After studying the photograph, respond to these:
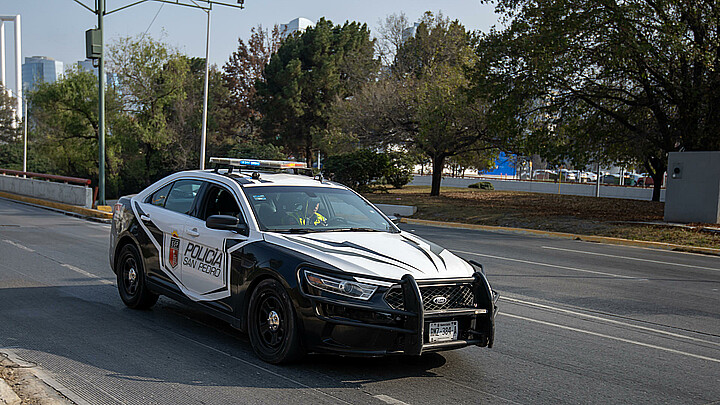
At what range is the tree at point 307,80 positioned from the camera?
57.1 metres

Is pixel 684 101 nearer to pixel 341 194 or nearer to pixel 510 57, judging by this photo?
pixel 510 57

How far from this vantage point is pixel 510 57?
24.5 metres

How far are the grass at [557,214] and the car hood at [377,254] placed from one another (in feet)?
46.3

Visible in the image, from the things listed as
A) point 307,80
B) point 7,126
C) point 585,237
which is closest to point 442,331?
point 585,237

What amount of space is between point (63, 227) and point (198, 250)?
12803mm

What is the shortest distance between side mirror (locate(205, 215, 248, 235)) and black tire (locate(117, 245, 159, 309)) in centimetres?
191

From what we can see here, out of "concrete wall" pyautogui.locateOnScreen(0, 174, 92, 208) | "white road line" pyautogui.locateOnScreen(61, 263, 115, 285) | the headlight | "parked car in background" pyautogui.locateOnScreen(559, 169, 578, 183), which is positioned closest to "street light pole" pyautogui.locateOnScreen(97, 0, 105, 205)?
"concrete wall" pyautogui.locateOnScreen(0, 174, 92, 208)

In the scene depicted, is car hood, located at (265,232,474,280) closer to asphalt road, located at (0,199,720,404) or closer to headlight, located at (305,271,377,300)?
headlight, located at (305,271,377,300)

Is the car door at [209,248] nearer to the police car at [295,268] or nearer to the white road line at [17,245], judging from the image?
the police car at [295,268]

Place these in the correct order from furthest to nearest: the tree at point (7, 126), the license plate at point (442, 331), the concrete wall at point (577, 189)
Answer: the tree at point (7, 126), the concrete wall at point (577, 189), the license plate at point (442, 331)

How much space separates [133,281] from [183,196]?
4.23 ft

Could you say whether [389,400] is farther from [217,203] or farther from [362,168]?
[362,168]

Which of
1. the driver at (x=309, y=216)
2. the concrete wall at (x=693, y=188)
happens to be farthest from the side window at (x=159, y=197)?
the concrete wall at (x=693, y=188)

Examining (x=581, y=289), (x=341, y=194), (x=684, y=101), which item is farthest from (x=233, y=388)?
(x=684, y=101)
